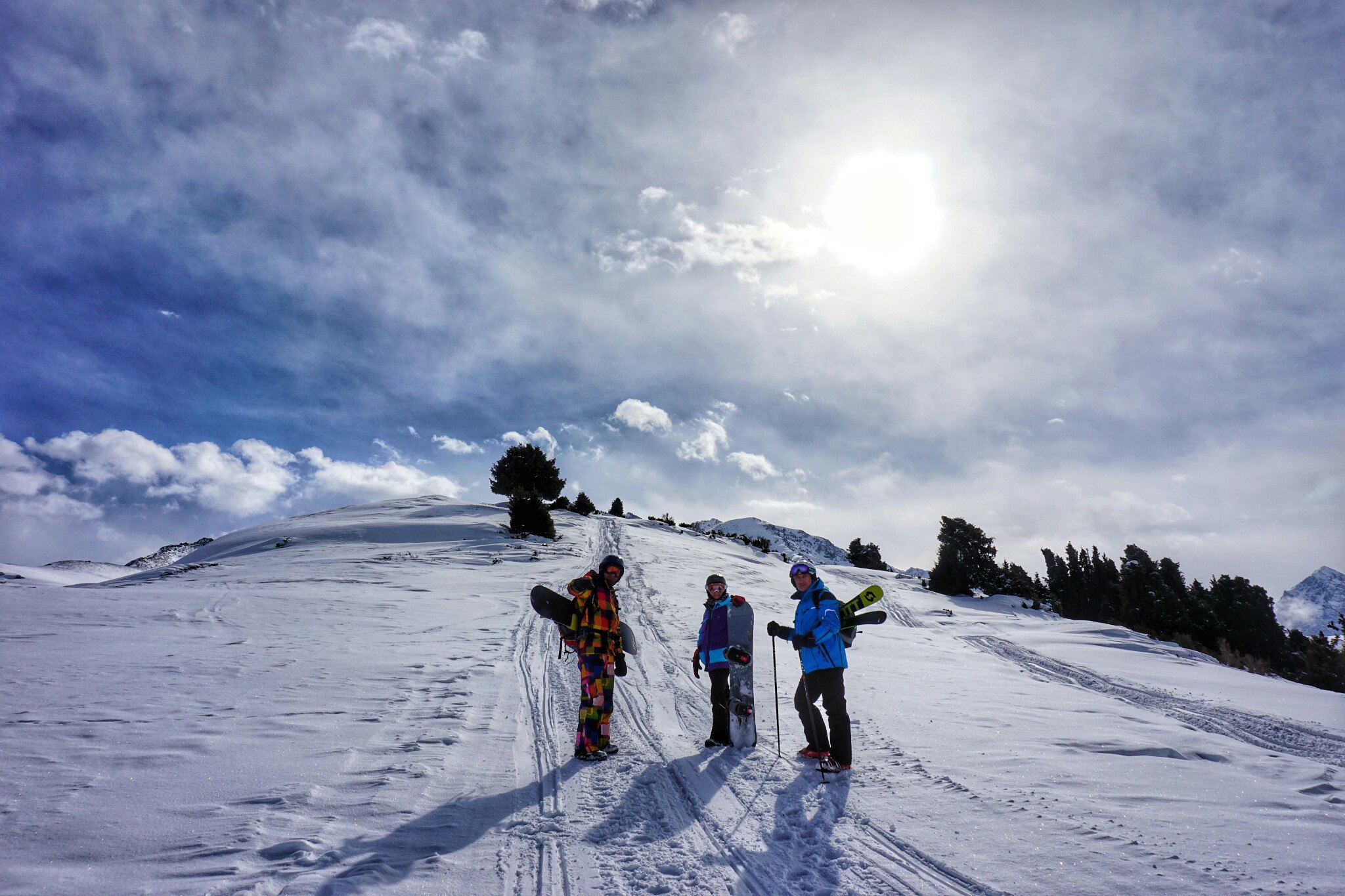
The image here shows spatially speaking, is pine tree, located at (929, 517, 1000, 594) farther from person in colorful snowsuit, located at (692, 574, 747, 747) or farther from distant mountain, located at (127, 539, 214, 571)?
distant mountain, located at (127, 539, 214, 571)

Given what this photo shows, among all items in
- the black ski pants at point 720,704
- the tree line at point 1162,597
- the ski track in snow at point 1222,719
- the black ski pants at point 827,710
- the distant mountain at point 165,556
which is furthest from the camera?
the distant mountain at point 165,556

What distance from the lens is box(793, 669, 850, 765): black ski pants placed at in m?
5.61

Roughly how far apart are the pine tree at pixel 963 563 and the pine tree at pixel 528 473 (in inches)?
1207

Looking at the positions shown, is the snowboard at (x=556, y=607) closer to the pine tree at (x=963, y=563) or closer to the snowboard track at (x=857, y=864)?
the snowboard track at (x=857, y=864)

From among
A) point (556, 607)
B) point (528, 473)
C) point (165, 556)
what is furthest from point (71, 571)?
point (556, 607)

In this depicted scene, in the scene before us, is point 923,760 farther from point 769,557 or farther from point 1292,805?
point 769,557

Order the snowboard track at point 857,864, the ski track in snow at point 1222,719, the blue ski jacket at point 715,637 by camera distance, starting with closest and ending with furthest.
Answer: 1. the snowboard track at point 857,864
2. the blue ski jacket at point 715,637
3. the ski track in snow at point 1222,719

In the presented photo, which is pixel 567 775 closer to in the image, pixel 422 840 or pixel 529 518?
pixel 422 840

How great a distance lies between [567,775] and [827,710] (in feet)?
8.51

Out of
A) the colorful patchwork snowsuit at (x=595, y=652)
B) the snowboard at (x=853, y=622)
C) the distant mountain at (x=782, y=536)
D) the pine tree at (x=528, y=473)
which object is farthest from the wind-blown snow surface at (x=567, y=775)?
the distant mountain at (x=782, y=536)

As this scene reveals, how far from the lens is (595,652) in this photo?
6.00 meters

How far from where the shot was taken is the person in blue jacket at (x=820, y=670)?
5.67m

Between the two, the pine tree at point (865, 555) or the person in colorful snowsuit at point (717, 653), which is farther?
the pine tree at point (865, 555)

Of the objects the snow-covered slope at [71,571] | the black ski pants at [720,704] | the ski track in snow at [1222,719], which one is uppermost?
the black ski pants at [720,704]
